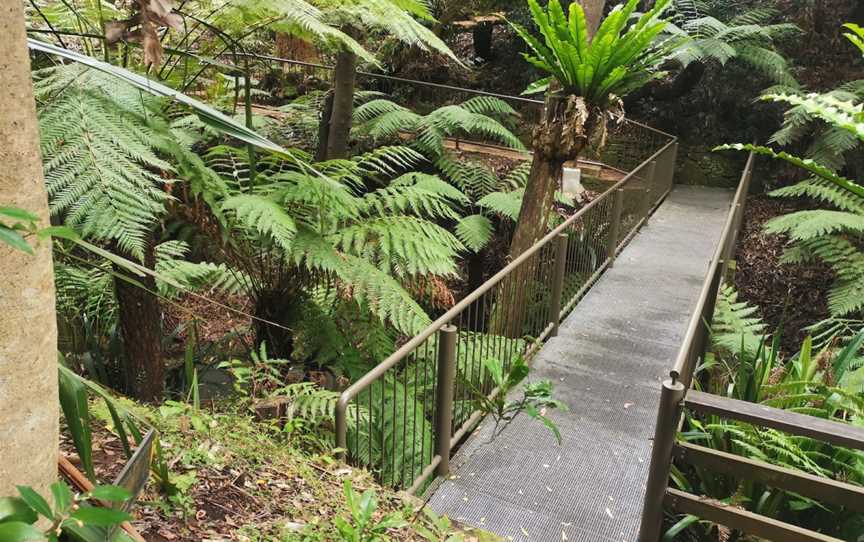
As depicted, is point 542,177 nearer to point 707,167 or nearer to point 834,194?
point 834,194

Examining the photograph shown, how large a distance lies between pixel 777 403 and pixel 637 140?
28.5ft

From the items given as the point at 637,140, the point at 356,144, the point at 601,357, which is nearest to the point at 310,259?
the point at 601,357

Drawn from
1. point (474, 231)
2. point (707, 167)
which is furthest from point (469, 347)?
point (707, 167)

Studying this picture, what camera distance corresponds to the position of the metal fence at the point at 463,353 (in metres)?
3.13

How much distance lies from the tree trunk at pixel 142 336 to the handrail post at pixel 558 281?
3.04 m

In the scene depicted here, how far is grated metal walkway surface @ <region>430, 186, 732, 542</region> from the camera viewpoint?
3100 millimetres

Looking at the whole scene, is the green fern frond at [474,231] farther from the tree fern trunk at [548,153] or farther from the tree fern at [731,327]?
the tree fern at [731,327]

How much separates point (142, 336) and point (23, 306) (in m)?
2.50

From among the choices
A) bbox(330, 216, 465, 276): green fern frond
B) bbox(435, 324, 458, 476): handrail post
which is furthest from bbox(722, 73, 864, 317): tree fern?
bbox(435, 324, 458, 476): handrail post

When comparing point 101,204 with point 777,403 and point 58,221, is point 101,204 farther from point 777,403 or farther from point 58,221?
point 777,403

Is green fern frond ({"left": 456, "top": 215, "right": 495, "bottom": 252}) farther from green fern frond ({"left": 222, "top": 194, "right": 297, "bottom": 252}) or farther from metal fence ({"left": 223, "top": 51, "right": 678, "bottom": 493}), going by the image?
green fern frond ({"left": 222, "top": 194, "right": 297, "bottom": 252})

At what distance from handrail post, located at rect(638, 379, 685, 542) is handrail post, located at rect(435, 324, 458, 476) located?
102 cm

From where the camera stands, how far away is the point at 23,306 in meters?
0.99

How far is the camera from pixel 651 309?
5.83 metres
